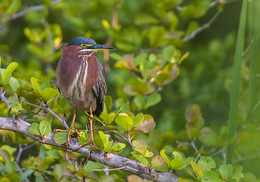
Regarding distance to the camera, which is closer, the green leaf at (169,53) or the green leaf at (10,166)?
the green leaf at (10,166)

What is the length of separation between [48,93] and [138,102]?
0.78m

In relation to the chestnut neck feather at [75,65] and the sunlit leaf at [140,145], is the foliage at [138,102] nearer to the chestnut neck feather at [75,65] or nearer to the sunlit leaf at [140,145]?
the sunlit leaf at [140,145]

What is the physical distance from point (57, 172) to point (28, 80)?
0.72 meters

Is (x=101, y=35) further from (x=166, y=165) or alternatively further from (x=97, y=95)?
(x=166, y=165)

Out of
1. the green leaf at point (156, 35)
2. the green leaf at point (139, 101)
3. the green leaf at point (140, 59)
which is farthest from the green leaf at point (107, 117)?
the green leaf at point (156, 35)

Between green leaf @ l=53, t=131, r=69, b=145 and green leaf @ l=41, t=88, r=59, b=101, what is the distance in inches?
8.9

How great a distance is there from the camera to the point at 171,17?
3.79m

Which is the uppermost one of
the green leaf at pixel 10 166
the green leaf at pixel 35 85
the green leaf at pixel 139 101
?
the green leaf at pixel 35 85

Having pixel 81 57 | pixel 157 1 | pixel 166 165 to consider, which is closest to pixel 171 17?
pixel 157 1

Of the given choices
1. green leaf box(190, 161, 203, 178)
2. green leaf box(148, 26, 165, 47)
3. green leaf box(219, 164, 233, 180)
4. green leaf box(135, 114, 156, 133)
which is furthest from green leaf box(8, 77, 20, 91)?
green leaf box(148, 26, 165, 47)

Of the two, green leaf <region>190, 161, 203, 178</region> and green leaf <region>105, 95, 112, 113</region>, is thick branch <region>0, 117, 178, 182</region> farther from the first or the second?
green leaf <region>105, 95, 112, 113</region>

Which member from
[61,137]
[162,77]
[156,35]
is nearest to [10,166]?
[61,137]

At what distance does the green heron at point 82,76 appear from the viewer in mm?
2676

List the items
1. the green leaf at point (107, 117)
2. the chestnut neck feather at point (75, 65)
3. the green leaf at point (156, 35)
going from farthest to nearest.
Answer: the green leaf at point (156, 35) → the chestnut neck feather at point (75, 65) → the green leaf at point (107, 117)
